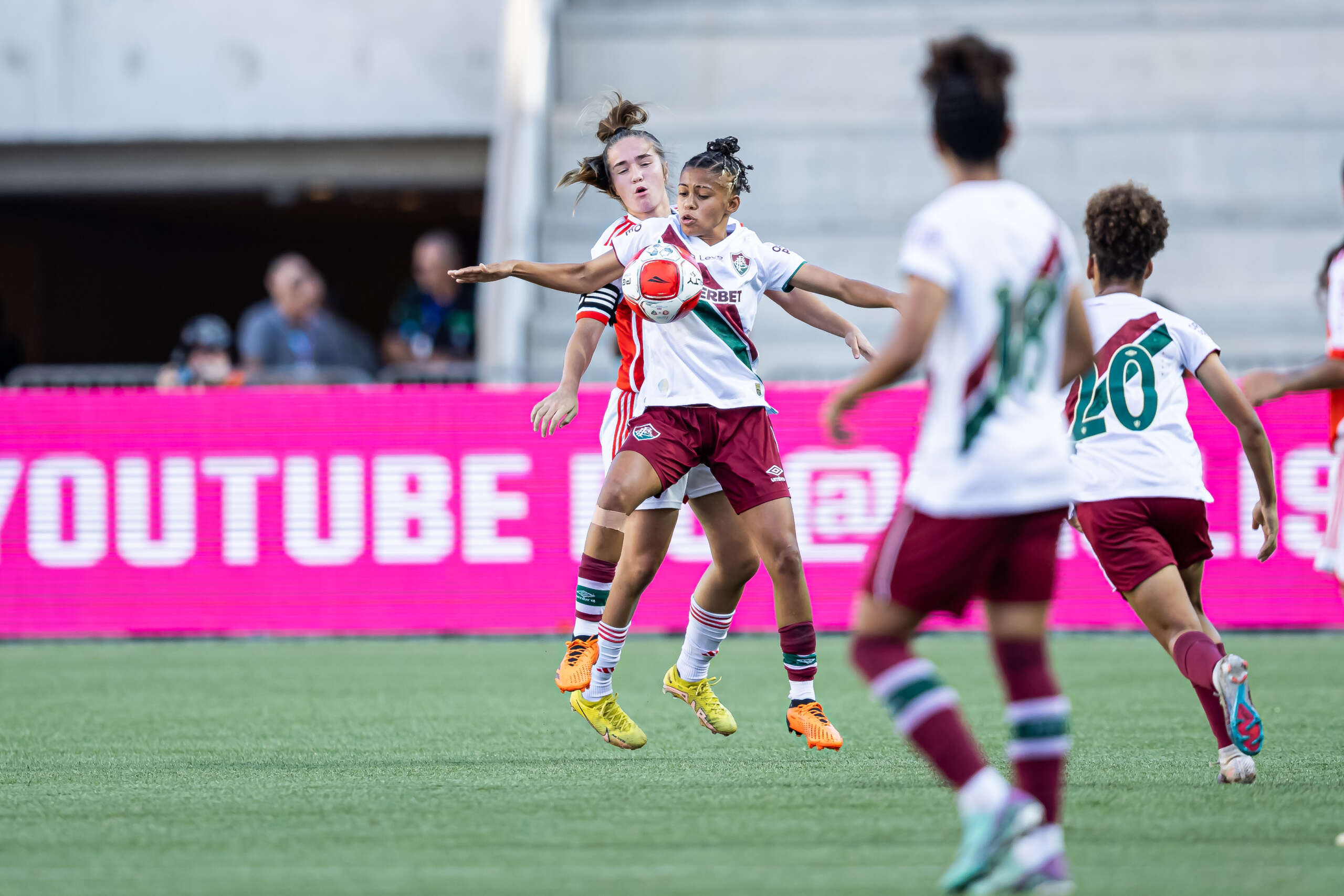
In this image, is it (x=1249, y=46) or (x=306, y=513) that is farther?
(x=1249, y=46)

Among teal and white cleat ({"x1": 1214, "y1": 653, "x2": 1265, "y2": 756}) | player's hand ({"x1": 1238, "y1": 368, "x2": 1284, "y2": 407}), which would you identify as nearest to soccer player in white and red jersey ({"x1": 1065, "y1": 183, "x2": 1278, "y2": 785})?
teal and white cleat ({"x1": 1214, "y1": 653, "x2": 1265, "y2": 756})

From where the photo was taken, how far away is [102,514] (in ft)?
38.0

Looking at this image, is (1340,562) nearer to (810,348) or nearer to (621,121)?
(621,121)

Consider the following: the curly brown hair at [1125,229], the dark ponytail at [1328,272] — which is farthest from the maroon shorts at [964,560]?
the curly brown hair at [1125,229]

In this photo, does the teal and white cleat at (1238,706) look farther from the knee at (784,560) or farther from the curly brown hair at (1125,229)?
the knee at (784,560)

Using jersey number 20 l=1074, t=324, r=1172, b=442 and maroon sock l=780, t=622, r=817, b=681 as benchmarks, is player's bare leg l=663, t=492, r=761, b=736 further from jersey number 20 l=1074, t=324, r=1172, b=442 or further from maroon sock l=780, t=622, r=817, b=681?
jersey number 20 l=1074, t=324, r=1172, b=442

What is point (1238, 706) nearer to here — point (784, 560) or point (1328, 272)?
point (1328, 272)

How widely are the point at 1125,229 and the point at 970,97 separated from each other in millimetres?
1896

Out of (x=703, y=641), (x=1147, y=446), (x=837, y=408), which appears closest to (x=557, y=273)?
(x=703, y=641)

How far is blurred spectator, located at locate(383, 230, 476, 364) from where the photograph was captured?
14.3m

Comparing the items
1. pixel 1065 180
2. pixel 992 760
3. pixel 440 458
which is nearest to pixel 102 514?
pixel 440 458

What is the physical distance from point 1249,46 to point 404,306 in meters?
10.1

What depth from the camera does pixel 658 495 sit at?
20.4ft

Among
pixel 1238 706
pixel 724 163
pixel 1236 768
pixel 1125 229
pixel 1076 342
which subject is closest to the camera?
pixel 1076 342
